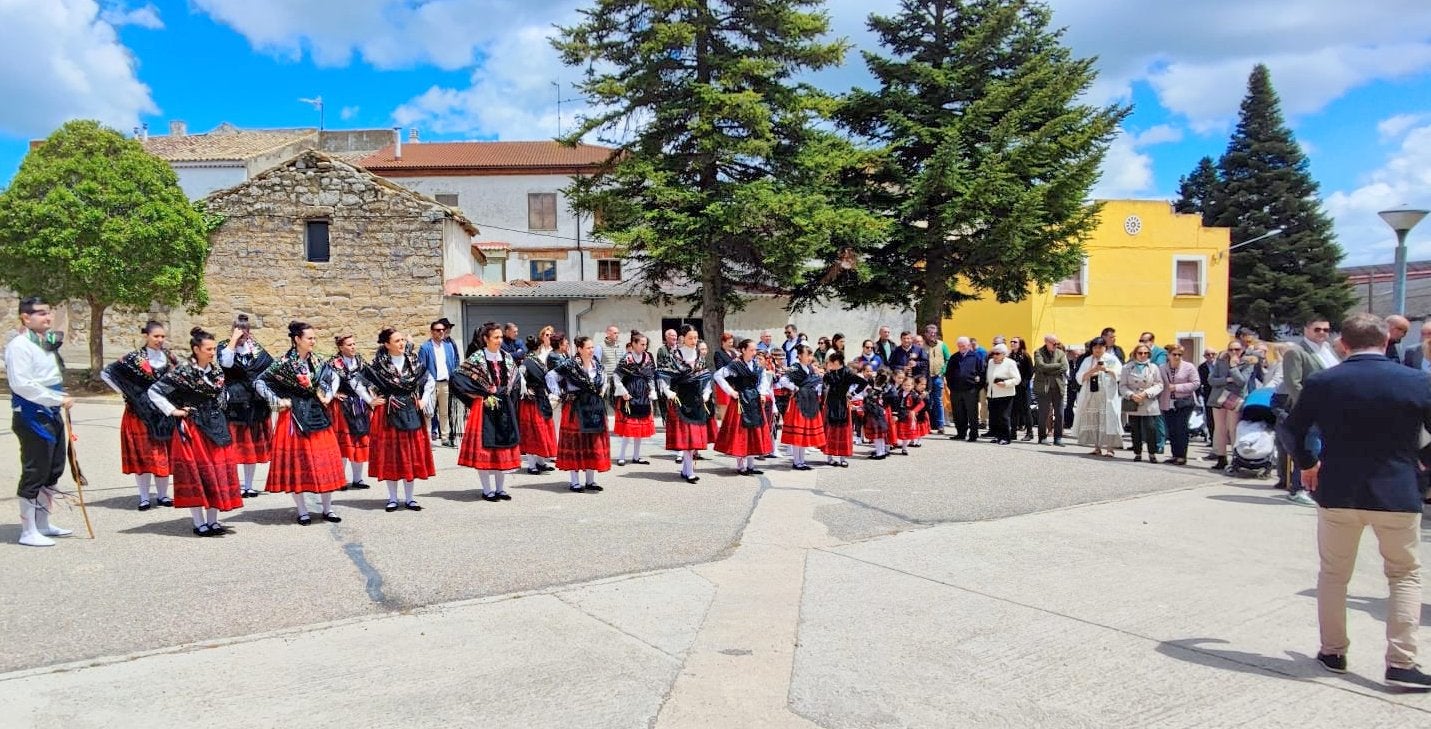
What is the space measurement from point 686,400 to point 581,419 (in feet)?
5.36

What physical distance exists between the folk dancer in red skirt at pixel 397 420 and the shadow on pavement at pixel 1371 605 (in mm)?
7455

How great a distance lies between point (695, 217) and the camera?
17.9 m

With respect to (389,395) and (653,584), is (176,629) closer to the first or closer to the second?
(653,584)

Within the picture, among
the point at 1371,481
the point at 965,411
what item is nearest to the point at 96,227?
the point at 965,411

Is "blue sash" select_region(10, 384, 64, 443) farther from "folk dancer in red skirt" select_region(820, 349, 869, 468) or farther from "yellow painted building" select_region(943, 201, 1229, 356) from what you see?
"yellow painted building" select_region(943, 201, 1229, 356)

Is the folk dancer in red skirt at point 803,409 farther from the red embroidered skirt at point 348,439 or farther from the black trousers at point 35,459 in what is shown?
the black trousers at point 35,459

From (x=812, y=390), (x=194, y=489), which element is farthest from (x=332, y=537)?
(x=812, y=390)

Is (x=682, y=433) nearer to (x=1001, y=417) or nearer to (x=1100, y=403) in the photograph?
(x=1001, y=417)

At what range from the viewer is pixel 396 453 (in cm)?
889

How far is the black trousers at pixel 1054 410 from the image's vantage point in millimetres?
15383

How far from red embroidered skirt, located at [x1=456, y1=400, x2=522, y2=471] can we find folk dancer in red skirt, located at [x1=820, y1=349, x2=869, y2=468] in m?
4.54

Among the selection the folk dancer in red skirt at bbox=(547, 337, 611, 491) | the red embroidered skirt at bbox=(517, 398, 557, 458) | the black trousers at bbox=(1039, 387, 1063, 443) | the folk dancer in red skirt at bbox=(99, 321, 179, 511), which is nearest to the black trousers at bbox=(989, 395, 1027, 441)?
the black trousers at bbox=(1039, 387, 1063, 443)

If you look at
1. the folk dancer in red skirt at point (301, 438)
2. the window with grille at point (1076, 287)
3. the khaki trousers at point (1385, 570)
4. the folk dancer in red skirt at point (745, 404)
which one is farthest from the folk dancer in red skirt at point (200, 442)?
the window with grille at point (1076, 287)

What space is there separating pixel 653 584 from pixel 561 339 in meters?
6.70
